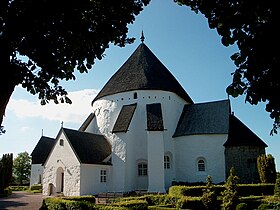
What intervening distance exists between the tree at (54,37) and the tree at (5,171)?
23.5 metres

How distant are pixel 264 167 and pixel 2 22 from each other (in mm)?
19591

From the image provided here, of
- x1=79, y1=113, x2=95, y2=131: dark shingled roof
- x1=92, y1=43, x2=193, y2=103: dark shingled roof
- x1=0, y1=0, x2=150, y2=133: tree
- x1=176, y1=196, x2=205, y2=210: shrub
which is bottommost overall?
x1=176, y1=196, x2=205, y2=210: shrub

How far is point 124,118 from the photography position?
24.5 m

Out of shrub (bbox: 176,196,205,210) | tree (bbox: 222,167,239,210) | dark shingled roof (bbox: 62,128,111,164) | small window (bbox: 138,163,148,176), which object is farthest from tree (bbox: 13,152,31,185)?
tree (bbox: 222,167,239,210)

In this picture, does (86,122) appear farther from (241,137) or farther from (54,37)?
(54,37)

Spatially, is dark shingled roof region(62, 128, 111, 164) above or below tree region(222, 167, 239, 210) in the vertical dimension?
above

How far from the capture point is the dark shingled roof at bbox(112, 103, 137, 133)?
23841mm

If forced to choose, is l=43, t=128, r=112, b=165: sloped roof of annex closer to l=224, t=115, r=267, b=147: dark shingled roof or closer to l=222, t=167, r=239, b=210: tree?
l=224, t=115, r=267, b=147: dark shingled roof

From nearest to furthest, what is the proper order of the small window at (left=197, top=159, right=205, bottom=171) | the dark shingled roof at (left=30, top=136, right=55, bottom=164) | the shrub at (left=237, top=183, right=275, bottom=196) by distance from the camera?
the shrub at (left=237, top=183, right=275, bottom=196)
the small window at (left=197, top=159, right=205, bottom=171)
the dark shingled roof at (left=30, top=136, right=55, bottom=164)

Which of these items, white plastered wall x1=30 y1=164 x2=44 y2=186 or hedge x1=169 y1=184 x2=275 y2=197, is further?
white plastered wall x1=30 y1=164 x2=44 y2=186

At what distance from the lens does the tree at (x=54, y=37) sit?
5.60m

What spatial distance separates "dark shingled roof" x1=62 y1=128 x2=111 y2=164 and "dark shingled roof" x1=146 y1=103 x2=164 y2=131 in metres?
4.75

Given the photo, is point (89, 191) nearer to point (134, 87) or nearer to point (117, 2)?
point (134, 87)

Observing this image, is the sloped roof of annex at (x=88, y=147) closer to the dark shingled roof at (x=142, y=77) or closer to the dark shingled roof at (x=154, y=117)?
the dark shingled roof at (x=142, y=77)
